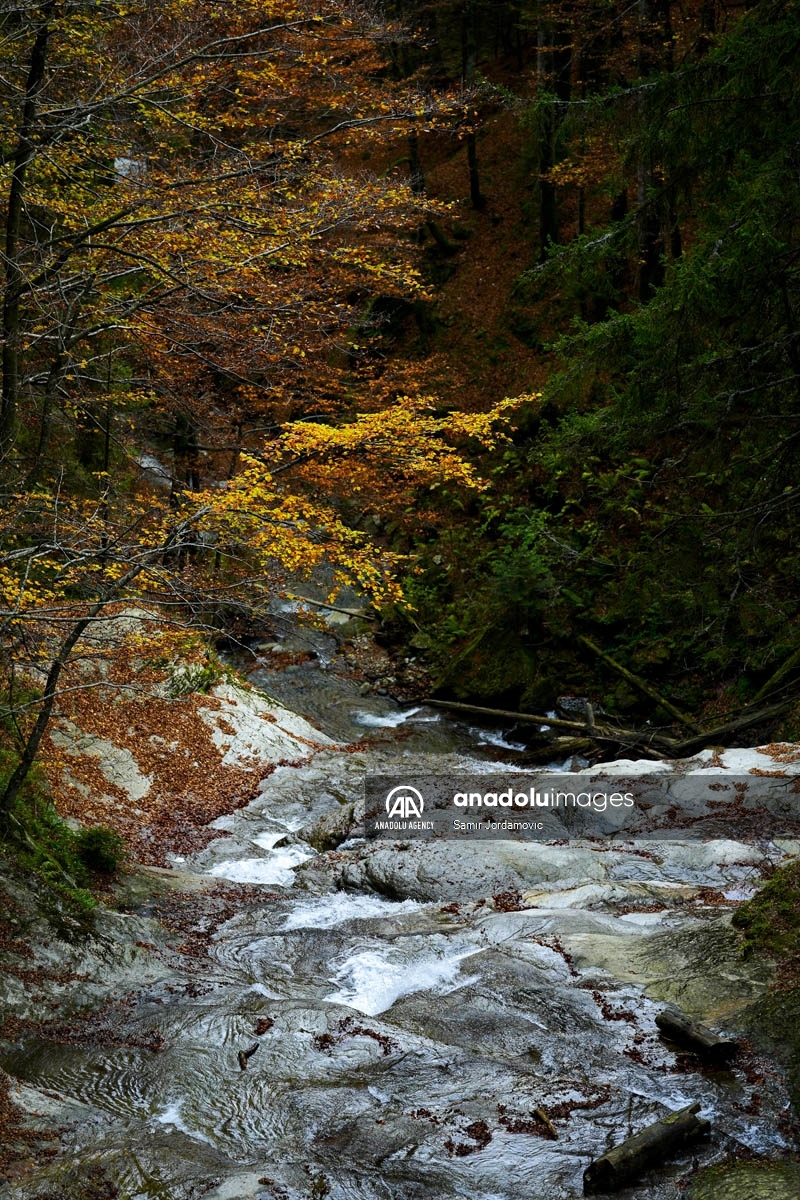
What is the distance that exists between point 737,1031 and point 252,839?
22.2 ft

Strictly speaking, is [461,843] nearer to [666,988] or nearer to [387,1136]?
→ [666,988]

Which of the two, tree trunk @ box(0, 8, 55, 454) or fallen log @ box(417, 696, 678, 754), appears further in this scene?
fallen log @ box(417, 696, 678, 754)

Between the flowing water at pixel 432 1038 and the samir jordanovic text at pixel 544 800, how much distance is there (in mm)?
1156

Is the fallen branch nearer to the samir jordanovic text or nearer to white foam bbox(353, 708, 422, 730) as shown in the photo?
the samir jordanovic text

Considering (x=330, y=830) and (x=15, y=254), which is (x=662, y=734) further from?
(x=15, y=254)

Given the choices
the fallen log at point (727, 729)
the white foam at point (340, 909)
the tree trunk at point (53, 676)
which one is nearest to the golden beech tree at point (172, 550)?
the tree trunk at point (53, 676)

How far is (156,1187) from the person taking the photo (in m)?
4.25

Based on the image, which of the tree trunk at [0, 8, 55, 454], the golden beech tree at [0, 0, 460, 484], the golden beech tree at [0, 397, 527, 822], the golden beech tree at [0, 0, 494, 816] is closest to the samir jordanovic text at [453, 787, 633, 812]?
the golden beech tree at [0, 0, 494, 816]

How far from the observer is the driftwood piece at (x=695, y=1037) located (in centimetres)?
517

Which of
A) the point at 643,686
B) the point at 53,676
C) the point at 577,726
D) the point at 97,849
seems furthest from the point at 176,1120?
the point at 643,686

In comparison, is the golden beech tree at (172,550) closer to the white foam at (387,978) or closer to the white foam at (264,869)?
the white foam at (264,869)

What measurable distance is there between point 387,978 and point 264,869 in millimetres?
3466

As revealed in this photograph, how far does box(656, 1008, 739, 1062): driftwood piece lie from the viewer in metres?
5.17

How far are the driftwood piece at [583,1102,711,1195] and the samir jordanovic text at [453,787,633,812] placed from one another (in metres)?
6.28
